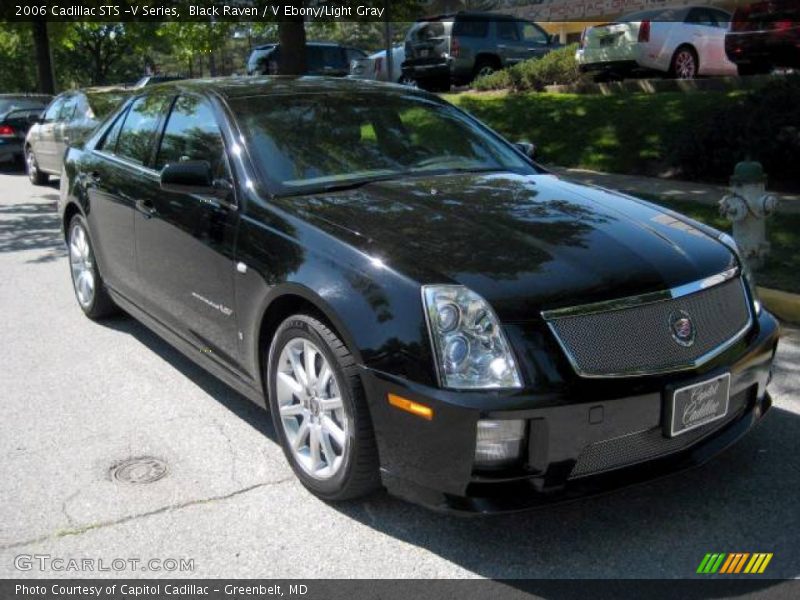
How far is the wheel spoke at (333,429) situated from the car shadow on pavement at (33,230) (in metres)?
6.20

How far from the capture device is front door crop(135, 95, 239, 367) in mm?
4055

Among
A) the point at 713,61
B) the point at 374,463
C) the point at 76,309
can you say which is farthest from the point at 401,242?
the point at 713,61

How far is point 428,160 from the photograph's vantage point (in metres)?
4.51

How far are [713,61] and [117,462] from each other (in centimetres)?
1431

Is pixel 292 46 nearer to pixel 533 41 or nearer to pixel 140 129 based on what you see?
pixel 140 129

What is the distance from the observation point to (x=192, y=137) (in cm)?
464

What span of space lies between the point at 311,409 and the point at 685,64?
13.7 meters

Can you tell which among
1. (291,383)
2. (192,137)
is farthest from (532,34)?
(291,383)

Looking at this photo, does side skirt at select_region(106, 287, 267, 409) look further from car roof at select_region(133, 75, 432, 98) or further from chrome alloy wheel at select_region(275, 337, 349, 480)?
car roof at select_region(133, 75, 432, 98)

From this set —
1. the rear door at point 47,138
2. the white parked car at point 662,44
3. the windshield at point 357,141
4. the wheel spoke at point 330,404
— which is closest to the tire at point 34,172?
the rear door at point 47,138

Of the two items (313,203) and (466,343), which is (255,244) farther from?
(466,343)

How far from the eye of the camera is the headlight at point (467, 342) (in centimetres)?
291

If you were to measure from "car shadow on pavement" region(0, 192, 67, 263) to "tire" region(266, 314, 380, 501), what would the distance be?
590cm

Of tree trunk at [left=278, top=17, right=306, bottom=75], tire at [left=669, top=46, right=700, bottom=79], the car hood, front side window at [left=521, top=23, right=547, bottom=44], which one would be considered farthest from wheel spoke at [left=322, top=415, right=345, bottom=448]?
front side window at [left=521, top=23, right=547, bottom=44]
